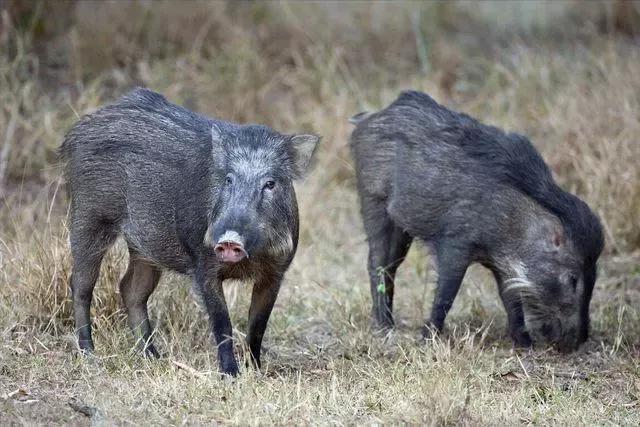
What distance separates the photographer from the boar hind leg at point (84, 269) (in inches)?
236

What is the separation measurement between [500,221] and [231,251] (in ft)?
6.58

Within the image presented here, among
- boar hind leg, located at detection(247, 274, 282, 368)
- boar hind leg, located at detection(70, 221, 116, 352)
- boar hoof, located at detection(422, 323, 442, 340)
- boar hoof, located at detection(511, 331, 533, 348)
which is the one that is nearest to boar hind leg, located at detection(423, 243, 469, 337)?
boar hoof, located at detection(422, 323, 442, 340)

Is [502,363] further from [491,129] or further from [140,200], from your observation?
[140,200]

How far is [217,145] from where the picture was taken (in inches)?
220

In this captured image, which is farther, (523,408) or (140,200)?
(140,200)

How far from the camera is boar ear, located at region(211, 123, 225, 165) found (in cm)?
555

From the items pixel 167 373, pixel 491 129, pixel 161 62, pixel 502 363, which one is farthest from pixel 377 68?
pixel 167 373

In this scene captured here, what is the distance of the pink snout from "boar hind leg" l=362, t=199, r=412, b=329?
197cm

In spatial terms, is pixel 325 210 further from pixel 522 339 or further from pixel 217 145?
pixel 217 145

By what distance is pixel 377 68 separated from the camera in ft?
37.4

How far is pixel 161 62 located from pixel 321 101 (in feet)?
5.22

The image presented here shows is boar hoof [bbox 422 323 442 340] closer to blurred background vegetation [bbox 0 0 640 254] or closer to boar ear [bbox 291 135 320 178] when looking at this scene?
boar ear [bbox 291 135 320 178]

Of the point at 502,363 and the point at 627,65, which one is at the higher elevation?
the point at 627,65

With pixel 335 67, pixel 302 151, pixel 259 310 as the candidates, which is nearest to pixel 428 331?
pixel 259 310
